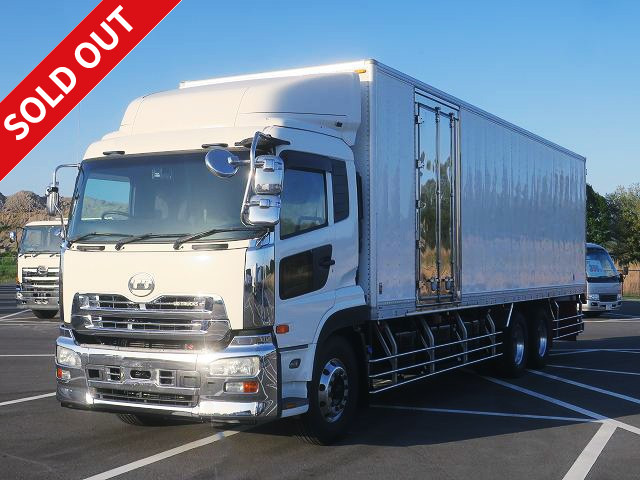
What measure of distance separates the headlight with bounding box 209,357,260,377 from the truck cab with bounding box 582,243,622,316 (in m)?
19.5

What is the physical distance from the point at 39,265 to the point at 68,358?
46.4 ft

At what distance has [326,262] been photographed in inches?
281

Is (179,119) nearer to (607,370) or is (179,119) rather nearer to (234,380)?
(234,380)

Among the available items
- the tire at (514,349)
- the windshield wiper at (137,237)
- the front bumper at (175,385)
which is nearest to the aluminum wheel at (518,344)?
the tire at (514,349)

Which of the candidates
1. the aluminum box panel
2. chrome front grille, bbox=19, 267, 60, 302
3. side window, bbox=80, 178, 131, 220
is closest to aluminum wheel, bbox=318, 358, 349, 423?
side window, bbox=80, 178, 131, 220

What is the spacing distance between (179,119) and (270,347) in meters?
2.49

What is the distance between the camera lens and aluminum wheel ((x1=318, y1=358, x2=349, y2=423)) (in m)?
7.08

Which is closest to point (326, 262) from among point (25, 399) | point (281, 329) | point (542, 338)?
point (281, 329)

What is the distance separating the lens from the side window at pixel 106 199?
22.7 feet

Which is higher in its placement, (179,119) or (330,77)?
(330,77)

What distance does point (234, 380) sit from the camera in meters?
6.21

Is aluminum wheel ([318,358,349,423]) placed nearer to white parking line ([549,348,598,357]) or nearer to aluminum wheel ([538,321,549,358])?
aluminum wheel ([538,321,549,358])

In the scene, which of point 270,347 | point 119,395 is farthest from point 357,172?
point 119,395

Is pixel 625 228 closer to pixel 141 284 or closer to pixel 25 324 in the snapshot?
pixel 25 324
